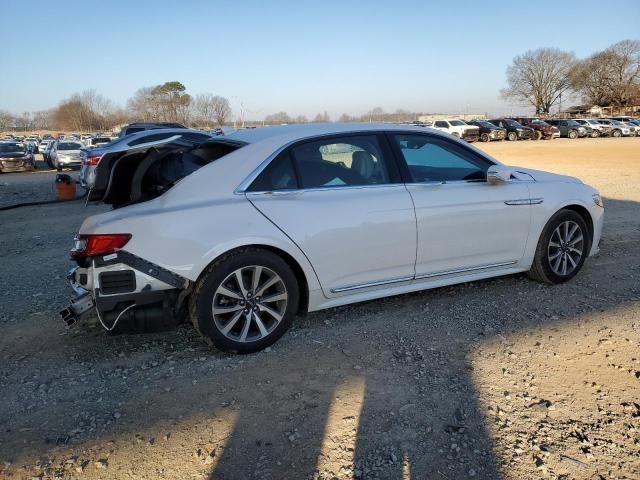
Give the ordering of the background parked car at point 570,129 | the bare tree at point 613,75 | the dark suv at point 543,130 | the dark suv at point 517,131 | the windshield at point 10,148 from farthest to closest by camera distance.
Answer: the bare tree at point 613,75 < the background parked car at point 570,129 < the dark suv at point 543,130 < the dark suv at point 517,131 < the windshield at point 10,148

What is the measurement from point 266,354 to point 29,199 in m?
12.3

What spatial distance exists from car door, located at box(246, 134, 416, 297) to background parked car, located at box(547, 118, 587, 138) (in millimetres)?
47893

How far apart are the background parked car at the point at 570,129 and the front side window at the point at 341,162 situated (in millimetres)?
47820

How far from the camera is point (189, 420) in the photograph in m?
2.91

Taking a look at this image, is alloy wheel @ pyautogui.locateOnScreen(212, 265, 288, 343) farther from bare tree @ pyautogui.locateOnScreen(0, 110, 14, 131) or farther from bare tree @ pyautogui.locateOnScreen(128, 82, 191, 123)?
bare tree @ pyautogui.locateOnScreen(0, 110, 14, 131)

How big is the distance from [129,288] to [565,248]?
3902 millimetres

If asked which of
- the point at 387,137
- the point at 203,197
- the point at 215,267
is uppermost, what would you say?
the point at 387,137

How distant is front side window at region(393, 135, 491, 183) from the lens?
4262mm

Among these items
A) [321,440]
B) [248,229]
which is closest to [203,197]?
[248,229]

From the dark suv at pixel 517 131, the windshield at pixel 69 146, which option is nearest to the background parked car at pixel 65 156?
the windshield at pixel 69 146

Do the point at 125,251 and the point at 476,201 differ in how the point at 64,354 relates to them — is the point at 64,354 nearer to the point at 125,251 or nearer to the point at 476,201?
the point at 125,251

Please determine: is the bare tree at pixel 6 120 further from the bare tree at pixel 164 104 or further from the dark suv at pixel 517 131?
the dark suv at pixel 517 131

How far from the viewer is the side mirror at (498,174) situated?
4.30 metres

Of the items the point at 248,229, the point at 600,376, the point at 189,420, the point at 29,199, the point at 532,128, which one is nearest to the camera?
the point at 189,420
